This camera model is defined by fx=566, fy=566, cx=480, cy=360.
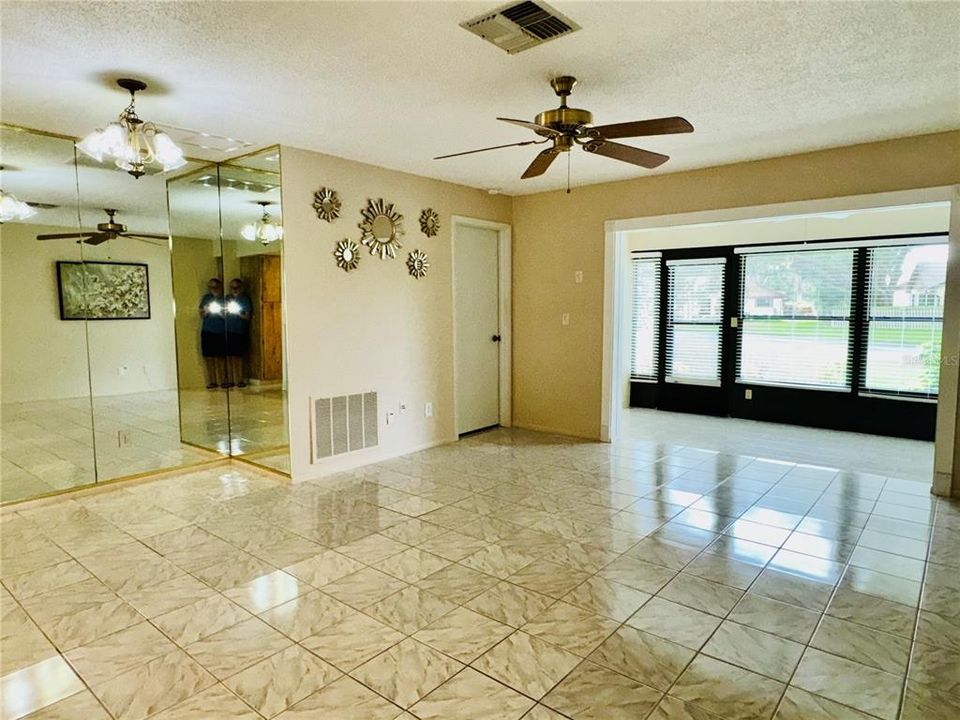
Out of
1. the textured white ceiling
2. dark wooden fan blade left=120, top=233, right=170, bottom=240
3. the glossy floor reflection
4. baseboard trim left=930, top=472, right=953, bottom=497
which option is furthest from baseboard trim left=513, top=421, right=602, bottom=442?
dark wooden fan blade left=120, top=233, right=170, bottom=240

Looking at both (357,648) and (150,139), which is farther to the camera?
(150,139)

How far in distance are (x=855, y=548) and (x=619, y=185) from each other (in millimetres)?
3531

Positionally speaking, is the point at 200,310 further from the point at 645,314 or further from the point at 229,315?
the point at 645,314

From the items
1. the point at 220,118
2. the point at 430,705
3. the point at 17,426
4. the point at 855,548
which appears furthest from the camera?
the point at 17,426

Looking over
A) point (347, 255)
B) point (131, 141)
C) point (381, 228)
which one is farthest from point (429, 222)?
point (131, 141)

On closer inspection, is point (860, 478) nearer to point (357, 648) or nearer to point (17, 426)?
point (357, 648)

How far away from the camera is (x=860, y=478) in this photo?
4.33m

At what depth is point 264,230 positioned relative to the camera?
444 cm

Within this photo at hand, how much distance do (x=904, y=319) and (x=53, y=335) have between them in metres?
7.40

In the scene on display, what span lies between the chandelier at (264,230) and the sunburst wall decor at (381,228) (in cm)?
67

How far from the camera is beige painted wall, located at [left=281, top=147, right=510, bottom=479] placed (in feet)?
13.9

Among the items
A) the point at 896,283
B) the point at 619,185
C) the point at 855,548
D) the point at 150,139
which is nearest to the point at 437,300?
the point at 619,185

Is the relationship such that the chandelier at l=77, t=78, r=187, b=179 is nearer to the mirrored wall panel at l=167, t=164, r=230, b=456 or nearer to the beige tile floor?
the mirrored wall panel at l=167, t=164, r=230, b=456

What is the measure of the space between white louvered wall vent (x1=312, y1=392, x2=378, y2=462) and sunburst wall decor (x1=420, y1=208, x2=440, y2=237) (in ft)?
5.11
